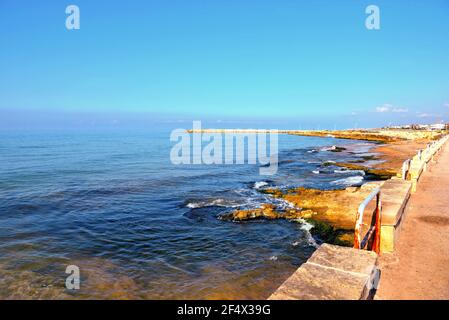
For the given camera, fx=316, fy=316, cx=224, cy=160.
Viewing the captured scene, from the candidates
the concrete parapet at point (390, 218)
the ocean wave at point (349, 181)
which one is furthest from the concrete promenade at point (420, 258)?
the ocean wave at point (349, 181)

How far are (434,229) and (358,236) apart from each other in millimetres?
3698

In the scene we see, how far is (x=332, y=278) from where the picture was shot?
3.41 m

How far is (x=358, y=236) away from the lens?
4.12 m

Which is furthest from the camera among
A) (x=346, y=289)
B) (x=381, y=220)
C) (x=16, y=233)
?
(x=16, y=233)

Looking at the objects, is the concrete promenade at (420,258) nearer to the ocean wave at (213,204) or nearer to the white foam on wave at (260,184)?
the ocean wave at (213,204)

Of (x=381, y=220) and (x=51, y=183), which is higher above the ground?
(x=381, y=220)

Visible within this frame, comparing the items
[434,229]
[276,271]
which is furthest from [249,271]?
[434,229]

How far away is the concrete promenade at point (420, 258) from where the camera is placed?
166 inches

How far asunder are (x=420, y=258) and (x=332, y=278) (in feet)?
9.14

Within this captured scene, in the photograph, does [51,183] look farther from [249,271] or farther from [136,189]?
[249,271]

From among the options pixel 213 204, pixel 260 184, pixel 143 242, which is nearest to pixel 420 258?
pixel 143 242

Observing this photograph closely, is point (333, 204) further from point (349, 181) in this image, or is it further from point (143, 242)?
point (349, 181)

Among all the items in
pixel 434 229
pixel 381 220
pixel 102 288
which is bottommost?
pixel 102 288

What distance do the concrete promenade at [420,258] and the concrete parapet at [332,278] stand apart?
0.50 m
